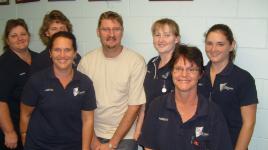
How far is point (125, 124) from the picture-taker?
228 centimetres

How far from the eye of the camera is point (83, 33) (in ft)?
9.44

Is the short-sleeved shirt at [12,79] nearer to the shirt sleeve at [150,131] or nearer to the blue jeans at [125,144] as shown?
the blue jeans at [125,144]

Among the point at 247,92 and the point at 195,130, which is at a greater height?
the point at 247,92

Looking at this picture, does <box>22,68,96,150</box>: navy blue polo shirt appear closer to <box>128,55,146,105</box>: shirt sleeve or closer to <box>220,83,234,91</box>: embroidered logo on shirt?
<box>128,55,146,105</box>: shirt sleeve

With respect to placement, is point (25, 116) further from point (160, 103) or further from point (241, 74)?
point (241, 74)

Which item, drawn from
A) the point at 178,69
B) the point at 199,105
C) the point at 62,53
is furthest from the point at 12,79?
the point at 199,105

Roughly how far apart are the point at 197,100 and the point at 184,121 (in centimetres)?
16

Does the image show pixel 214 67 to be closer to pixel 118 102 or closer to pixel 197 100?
pixel 197 100

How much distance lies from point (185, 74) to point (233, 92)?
0.49m

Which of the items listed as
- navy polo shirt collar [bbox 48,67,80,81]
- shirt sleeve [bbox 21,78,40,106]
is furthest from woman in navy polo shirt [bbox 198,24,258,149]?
shirt sleeve [bbox 21,78,40,106]

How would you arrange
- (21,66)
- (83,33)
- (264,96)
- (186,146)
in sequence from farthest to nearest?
(83,33)
(21,66)
(264,96)
(186,146)

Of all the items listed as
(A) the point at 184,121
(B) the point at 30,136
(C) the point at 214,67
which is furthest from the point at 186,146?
(B) the point at 30,136

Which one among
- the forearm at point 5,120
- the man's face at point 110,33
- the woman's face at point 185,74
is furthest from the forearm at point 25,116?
the woman's face at point 185,74

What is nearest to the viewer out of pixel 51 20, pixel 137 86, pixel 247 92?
pixel 247 92
